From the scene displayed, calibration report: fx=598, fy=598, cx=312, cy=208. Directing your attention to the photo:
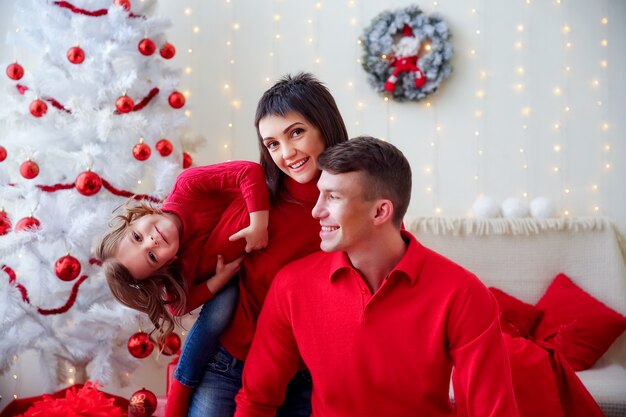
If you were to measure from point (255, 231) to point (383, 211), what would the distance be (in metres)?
0.36

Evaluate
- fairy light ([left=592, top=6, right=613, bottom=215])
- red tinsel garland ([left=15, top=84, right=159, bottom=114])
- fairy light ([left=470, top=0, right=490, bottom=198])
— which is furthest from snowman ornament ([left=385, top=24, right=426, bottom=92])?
red tinsel garland ([left=15, top=84, right=159, bottom=114])

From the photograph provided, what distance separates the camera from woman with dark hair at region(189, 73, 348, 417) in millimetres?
1585

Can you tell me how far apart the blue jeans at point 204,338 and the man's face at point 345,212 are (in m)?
0.39

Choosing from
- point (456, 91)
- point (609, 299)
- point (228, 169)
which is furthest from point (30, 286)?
point (609, 299)

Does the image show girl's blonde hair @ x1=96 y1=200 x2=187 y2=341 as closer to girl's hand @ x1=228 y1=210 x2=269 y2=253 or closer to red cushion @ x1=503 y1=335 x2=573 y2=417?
girl's hand @ x1=228 y1=210 x2=269 y2=253

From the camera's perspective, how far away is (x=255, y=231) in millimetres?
1605

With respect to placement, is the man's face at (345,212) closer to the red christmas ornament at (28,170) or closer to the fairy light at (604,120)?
the red christmas ornament at (28,170)

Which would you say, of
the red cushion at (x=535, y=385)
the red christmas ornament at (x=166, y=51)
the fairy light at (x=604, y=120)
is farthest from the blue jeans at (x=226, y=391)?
the fairy light at (x=604, y=120)

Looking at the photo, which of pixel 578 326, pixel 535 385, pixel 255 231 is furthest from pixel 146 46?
pixel 578 326

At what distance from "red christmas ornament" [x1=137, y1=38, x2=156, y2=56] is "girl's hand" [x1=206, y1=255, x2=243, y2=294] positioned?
1335 millimetres

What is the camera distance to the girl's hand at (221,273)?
167 cm

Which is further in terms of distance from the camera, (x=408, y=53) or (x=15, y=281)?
(x=408, y=53)

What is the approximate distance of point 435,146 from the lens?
136 inches

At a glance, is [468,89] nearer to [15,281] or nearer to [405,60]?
[405,60]
